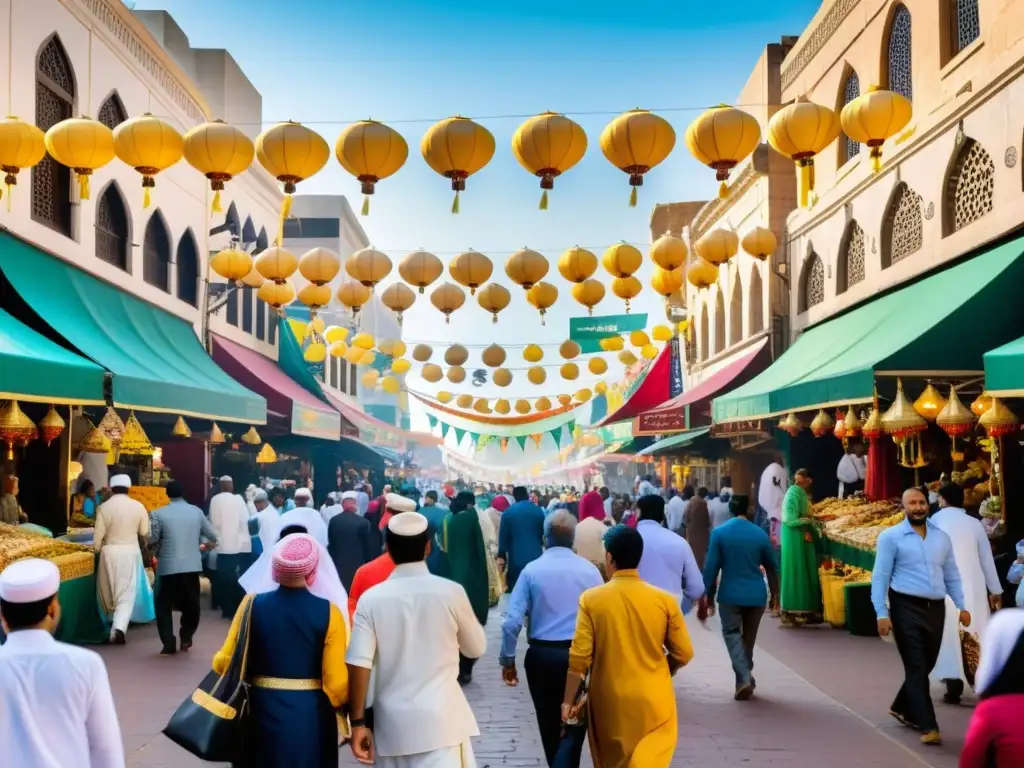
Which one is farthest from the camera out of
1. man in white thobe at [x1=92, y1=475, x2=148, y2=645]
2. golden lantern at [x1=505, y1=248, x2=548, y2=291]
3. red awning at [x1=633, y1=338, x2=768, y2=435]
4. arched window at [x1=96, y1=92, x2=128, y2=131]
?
red awning at [x1=633, y1=338, x2=768, y2=435]

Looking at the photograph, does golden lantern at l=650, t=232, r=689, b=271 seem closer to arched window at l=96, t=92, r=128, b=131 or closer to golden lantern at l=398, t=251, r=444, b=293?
golden lantern at l=398, t=251, r=444, b=293

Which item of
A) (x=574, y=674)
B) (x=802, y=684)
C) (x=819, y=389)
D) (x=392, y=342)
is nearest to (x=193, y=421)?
(x=392, y=342)

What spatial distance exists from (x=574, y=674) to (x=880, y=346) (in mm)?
9063

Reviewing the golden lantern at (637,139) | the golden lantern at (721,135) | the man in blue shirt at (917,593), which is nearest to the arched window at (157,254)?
the golden lantern at (637,139)

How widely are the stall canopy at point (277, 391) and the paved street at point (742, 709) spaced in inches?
380

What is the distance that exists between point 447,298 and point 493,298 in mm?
697

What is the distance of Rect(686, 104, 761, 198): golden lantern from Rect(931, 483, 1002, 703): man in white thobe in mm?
3676

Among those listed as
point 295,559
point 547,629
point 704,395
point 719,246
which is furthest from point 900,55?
point 295,559

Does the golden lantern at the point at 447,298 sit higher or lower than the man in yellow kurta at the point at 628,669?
higher

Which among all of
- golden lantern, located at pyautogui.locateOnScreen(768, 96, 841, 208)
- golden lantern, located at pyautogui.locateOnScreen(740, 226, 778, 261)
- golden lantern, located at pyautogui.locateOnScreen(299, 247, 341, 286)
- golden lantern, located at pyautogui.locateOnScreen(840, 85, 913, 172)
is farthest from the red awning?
golden lantern, located at pyautogui.locateOnScreen(768, 96, 841, 208)

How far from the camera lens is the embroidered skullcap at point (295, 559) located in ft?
16.3

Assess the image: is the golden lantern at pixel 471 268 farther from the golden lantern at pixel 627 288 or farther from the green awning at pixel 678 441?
the green awning at pixel 678 441

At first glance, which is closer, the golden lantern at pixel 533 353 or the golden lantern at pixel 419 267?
the golden lantern at pixel 419 267

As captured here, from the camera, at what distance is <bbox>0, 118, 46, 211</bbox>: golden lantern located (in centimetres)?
1160
